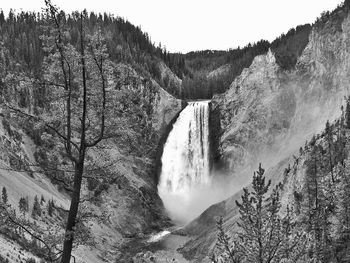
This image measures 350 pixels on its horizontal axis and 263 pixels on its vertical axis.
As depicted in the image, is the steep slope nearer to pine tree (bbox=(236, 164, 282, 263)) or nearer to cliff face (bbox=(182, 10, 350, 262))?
cliff face (bbox=(182, 10, 350, 262))

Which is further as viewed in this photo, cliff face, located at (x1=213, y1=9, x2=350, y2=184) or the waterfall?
the waterfall

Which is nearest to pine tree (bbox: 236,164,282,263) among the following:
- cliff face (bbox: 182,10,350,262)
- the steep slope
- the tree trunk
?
the tree trunk

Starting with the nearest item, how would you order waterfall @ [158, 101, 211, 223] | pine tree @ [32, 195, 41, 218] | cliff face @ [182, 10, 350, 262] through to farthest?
pine tree @ [32, 195, 41, 218] → cliff face @ [182, 10, 350, 262] → waterfall @ [158, 101, 211, 223]

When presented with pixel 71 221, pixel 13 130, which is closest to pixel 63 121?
pixel 71 221

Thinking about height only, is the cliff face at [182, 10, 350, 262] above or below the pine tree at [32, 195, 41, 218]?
above

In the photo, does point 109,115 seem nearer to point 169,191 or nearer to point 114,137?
point 114,137

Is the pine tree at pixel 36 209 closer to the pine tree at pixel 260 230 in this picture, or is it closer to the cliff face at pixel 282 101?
the pine tree at pixel 260 230

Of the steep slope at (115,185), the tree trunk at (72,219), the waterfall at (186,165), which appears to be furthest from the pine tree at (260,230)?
the waterfall at (186,165)

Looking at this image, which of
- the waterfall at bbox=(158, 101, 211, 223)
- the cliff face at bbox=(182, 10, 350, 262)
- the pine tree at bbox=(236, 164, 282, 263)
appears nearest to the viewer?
the pine tree at bbox=(236, 164, 282, 263)
